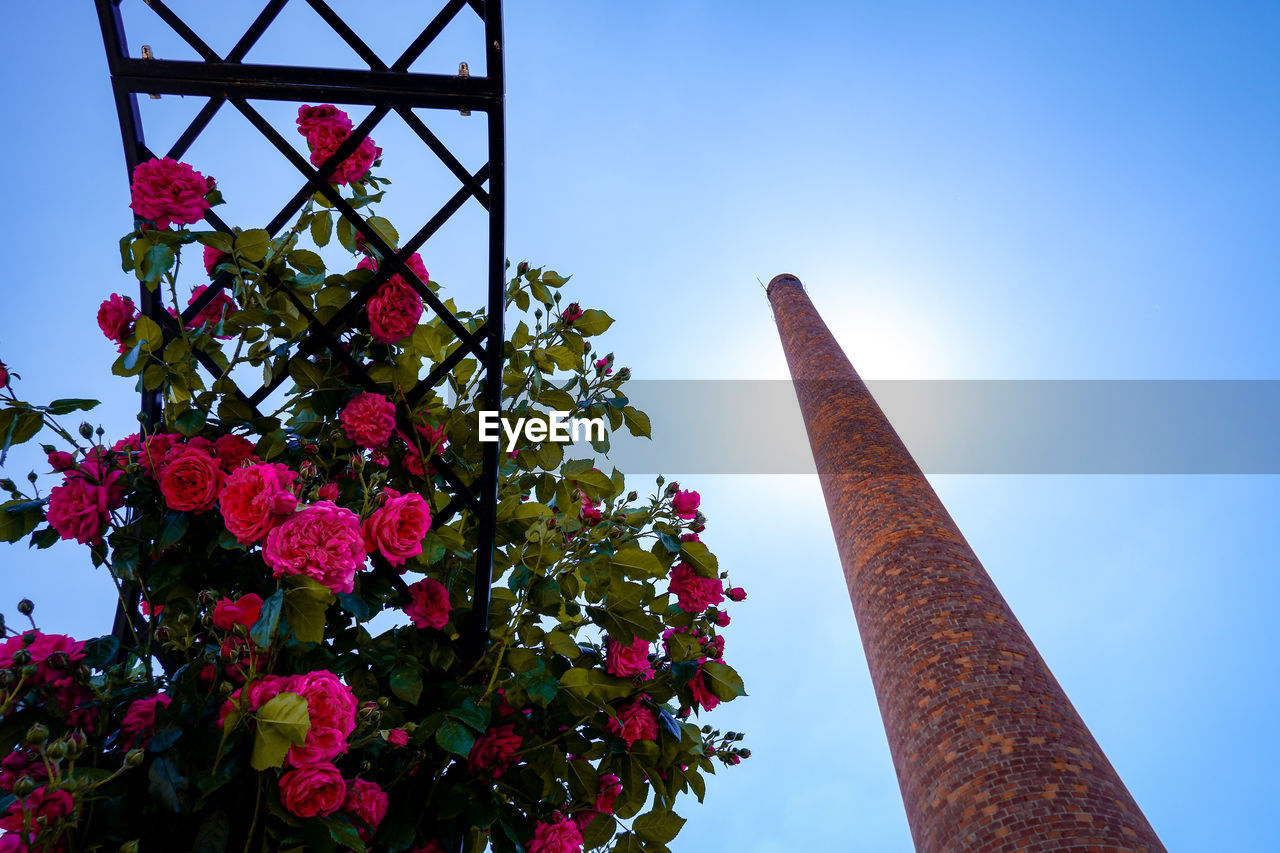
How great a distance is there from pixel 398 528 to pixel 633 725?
78cm

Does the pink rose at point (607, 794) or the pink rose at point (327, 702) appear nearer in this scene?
the pink rose at point (327, 702)

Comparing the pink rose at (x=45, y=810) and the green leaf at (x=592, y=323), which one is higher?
the green leaf at (x=592, y=323)

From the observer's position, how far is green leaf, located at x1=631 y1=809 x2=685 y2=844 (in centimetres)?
195

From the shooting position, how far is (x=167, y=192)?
5.66ft

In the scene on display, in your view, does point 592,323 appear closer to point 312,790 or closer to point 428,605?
point 428,605

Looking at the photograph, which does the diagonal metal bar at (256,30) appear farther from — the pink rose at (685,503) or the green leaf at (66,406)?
the pink rose at (685,503)

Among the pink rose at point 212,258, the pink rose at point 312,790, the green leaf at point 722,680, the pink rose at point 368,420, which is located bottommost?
the pink rose at point 312,790

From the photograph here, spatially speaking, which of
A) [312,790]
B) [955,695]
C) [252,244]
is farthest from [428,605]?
[955,695]

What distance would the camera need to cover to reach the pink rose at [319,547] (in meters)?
1.36

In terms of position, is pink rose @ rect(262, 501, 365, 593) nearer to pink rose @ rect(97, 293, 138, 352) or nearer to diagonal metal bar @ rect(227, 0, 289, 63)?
pink rose @ rect(97, 293, 138, 352)

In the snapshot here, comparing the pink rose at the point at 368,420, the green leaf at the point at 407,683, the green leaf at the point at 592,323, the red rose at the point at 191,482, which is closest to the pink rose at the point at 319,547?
the red rose at the point at 191,482

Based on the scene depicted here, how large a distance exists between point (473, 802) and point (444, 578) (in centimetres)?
57

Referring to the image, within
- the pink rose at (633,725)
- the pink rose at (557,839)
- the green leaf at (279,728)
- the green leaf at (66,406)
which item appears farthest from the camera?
the pink rose at (633,725)

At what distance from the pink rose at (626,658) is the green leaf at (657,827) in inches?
13.9
